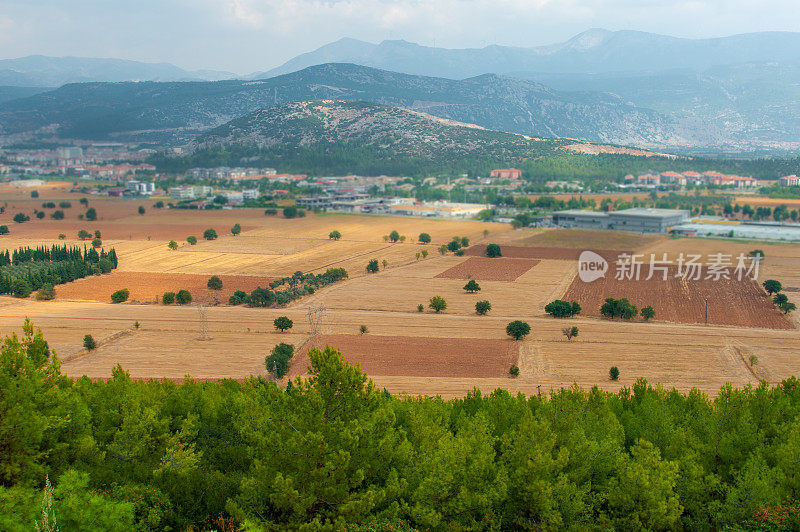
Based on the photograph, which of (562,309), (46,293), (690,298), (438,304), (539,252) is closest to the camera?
(562,309)

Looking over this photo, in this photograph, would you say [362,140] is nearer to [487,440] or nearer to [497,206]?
[497,206]

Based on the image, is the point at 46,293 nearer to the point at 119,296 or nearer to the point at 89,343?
the point at 119,296

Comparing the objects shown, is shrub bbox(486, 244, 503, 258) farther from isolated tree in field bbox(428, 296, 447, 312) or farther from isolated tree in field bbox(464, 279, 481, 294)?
isolated tree in field bbox(428, 296, 447, 312)

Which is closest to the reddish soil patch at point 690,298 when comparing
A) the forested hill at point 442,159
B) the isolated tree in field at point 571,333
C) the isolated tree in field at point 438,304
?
the isolated tree in field at point 571,333

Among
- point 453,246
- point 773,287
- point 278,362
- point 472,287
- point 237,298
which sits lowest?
point 237,298

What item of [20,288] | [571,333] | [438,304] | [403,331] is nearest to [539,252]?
[438,304]

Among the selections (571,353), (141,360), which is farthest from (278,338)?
(571,353)
